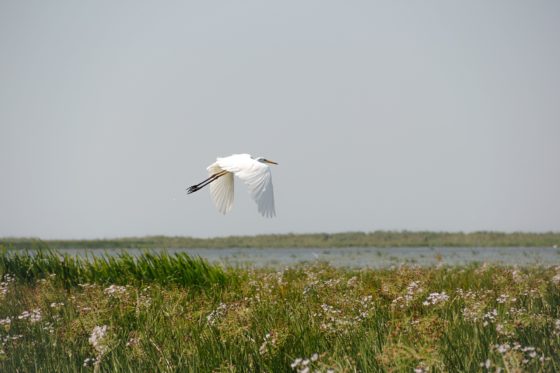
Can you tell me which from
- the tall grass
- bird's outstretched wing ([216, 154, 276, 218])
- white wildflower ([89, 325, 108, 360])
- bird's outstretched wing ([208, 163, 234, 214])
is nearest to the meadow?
white wildflower ([89, 325, 108, 360])

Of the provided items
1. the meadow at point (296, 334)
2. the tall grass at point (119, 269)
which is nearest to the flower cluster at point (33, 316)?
the meadow at point (296, 334)

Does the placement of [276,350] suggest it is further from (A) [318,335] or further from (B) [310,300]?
(B) [310,300]

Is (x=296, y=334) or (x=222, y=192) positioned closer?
(x=296, y=334)

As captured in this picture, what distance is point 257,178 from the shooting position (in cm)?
974

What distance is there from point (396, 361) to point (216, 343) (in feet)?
7.01

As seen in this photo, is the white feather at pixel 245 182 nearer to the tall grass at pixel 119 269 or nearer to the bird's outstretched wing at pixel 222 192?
the bird's outstretched wing at pixel 222 192

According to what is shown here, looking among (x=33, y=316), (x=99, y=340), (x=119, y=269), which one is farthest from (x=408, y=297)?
(x=119, y=269)

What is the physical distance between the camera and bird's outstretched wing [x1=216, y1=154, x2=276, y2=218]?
9297 millimetres

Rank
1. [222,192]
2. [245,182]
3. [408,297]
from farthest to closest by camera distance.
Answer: [222,192], [245,182], [408,297]

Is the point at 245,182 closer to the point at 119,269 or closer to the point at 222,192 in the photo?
the point at 222,192

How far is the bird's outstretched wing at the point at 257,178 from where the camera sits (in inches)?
366

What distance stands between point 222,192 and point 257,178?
2.77 m

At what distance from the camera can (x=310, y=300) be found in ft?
29.1

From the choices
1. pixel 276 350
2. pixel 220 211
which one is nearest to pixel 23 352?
pixel 276 350
